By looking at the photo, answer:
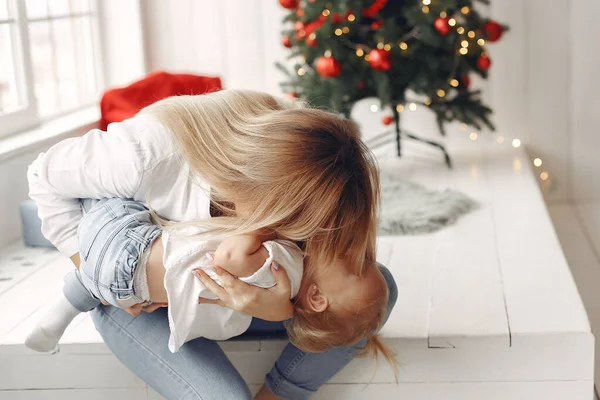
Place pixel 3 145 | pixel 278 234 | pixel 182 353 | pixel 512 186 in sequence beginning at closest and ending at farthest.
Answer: pixel 278 234 < pixel 182 353 < pixel 3 145 < pixel 512 186

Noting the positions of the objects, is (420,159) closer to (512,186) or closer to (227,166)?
(512,186)

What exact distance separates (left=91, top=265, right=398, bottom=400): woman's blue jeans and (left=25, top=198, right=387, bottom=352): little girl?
2.3 inches

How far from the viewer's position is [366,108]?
380 centimetres

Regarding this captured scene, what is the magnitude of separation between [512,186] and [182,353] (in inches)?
71.5

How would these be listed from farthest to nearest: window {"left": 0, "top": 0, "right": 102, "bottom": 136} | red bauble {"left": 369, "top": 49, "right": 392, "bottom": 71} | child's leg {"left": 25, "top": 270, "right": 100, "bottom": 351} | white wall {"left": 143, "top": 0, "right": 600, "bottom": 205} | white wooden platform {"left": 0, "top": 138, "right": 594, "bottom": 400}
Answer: white wall {"left": 143, "top": 0, "right": 600, "bottom": 205}, red bauble {"left": 369, "top": 49, "right": 392, "bottom": 71}, window {"left": 0, "top": 0, "right": 102, "bottom": 136}, white wooden platform {"left": 0, "top": 138, "right": 594, "bottom": 400}, child's leg {"left": 25, "top": 270, "right": 100, "bottom": 351}

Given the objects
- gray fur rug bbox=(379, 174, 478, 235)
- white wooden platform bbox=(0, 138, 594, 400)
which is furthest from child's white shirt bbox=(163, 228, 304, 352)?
gray fur rug bbox=(379, 174, 478, 235)

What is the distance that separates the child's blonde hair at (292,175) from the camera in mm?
1373

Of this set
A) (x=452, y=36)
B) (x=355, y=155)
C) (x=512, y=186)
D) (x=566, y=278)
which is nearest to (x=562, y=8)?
(x=452, y=36)

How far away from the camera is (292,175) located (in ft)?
4.49

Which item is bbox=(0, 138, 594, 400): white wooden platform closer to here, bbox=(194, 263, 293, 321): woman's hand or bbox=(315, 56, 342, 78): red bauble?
bbox=(194, 263, 293, 321): woman's hand

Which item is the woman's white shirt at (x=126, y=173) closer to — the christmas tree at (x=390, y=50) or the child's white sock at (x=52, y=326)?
the child's white sock at (x=52, y=326)

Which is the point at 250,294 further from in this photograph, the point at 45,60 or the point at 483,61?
the point at 45,60

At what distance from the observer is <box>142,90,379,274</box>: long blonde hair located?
4.50ft

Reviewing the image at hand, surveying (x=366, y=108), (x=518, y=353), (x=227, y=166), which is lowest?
(x=518, y=353)
